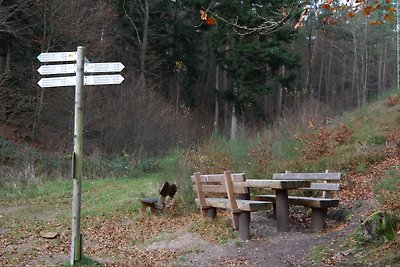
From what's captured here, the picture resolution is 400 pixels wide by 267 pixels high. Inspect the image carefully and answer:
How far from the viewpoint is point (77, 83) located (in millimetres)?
7566

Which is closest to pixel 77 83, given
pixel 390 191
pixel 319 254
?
pixel 319 254

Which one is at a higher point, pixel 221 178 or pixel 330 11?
pixel 330 11

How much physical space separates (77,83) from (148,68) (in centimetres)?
2580

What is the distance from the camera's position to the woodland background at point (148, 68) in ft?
80.3

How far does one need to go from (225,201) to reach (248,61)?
72.7 ft

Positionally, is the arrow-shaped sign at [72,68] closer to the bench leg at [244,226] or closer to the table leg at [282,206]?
the bench leg at [244,226]

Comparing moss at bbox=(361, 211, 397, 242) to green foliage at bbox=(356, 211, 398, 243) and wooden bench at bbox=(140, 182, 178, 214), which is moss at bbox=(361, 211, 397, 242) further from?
wooden bench at bbox=(140, 182, 178, 214)

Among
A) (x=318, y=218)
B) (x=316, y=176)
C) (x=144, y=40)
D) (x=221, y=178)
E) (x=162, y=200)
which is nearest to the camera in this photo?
(x=318, y=218)

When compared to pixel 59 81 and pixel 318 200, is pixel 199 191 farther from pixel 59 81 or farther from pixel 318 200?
pixel 59 81

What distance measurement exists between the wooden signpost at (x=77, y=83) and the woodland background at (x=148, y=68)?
33.6ft

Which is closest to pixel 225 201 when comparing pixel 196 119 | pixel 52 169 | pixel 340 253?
pixel 340 253

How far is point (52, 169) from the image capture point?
2105cm

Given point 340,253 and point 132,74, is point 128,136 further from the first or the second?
point 340,253

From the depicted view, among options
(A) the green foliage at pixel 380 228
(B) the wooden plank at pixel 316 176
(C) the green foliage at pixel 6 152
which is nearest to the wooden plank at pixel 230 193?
(B) the wooden plank at pixel 316 176
